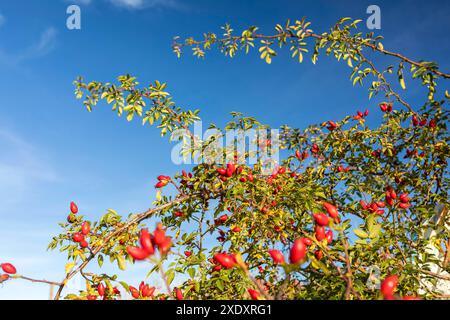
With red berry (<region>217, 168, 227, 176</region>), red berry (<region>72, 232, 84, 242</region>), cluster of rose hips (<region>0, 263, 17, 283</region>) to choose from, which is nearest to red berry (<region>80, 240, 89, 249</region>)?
red berry (<region>72, 232, 84, 242</region>)

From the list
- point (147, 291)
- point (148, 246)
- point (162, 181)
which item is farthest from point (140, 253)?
point (162, 181)

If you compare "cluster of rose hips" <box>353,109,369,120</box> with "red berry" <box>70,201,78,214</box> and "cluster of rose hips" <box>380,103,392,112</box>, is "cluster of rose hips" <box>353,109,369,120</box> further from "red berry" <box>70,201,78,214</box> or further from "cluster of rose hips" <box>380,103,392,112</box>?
"red berry" <box>70,201,78,214</box>

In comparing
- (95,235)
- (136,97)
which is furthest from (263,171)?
(95,235)

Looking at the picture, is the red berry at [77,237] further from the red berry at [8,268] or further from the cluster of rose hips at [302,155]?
the cluster of rose hips at [302,155]

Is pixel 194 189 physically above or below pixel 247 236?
above

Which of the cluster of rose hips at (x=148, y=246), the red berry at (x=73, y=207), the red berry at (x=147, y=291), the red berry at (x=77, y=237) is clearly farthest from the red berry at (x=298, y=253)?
the red berry at (x=73, y=207)

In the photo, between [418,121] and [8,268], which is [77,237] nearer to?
[8,268]

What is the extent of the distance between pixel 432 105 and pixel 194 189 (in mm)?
2925

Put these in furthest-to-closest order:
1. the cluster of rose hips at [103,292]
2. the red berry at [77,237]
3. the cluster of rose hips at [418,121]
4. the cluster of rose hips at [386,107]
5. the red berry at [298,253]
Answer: the cluster of rose hips at [386,107]
the cluster of rose hips at [418,121]
the red berry at [77,237]
the cluster of rose hips at [103,292]
the red berry at [298,253]

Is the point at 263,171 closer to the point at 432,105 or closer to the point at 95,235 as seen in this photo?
the point at 95,235

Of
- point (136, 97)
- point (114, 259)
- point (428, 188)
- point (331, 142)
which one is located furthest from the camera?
point (331, 142)
